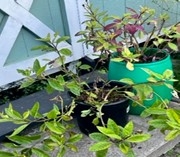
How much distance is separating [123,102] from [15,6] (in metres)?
1.05

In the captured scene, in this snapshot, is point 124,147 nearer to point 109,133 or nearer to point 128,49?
point 109,133

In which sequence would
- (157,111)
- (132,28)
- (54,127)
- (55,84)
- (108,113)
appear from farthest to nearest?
(132,28) < (108,113) < (55,84) < (54,127) < (157,111)

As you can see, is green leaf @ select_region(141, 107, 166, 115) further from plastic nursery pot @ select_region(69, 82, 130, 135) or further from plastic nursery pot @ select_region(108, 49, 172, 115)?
plastic nursery pot @ select_region(108, 49, 172, 115)

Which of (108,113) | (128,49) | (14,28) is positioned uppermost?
(14,28)

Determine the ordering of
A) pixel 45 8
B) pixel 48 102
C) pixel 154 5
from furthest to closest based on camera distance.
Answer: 1. pixel 154 5
2. pixel 45 8
3. pixel 48 102

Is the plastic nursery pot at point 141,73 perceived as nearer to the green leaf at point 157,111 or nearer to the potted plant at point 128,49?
the potted plant at point 128,49

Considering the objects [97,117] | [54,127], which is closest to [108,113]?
[97,117]

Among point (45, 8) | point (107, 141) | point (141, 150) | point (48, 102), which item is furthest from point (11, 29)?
point (107, 141)

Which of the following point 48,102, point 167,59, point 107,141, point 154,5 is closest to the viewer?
point 107,141

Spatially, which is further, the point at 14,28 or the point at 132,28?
the point at 14,28

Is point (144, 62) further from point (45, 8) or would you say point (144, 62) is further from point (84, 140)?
point (45, 8)

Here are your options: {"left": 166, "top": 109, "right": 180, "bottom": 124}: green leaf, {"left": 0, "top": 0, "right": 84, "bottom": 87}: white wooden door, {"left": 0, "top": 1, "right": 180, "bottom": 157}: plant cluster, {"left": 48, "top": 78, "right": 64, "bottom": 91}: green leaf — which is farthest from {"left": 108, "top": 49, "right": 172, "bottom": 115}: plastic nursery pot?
{"left": 166, "top": 109, "right": 180, "bottom": 124}: green leaf

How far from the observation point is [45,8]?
227cm

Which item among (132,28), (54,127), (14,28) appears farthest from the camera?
(14,28)
